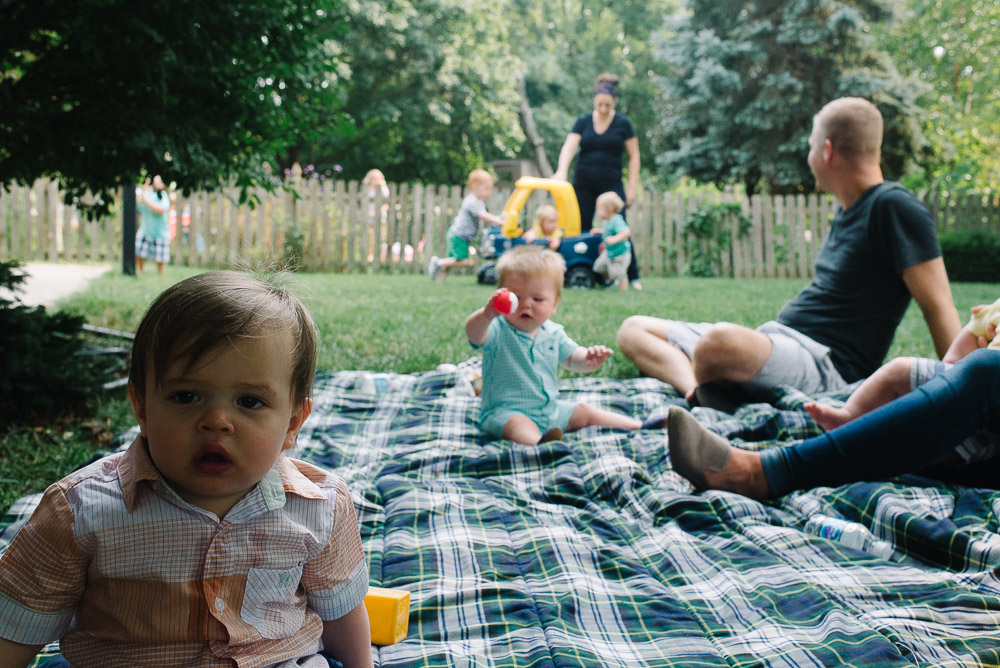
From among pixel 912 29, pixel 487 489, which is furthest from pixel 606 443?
pixel 912 29

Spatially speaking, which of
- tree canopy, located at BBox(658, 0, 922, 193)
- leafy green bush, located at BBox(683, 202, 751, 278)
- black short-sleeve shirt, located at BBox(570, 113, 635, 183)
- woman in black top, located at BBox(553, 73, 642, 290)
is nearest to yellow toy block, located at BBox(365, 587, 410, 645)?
woman in black top, located at BBox(553, 73, 642, 290)

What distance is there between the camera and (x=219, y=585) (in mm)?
1188

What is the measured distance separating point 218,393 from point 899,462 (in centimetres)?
182

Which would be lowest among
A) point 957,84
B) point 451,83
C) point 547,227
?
point 547,227

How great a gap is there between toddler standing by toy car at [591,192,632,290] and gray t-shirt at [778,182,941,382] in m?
5.80

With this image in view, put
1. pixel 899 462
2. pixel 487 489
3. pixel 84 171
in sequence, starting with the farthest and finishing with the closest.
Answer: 1. pixel 84 171
2. pixel 487 489
3. pixel 899 462

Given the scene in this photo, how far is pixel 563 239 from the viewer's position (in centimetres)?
984

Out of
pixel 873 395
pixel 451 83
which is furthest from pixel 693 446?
pixel 451 83

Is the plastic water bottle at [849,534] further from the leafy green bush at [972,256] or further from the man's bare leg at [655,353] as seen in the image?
the leafy green bush at [972,256]

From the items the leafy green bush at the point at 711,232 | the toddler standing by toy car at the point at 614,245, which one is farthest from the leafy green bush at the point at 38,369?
the leafy green bush at the point at 711,232

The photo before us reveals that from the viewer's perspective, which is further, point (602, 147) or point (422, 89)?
point (422, 89)

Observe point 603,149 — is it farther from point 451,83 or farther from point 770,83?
point 451,83

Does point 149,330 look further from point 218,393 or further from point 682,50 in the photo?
point 682,50

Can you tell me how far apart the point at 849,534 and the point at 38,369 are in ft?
9.60
